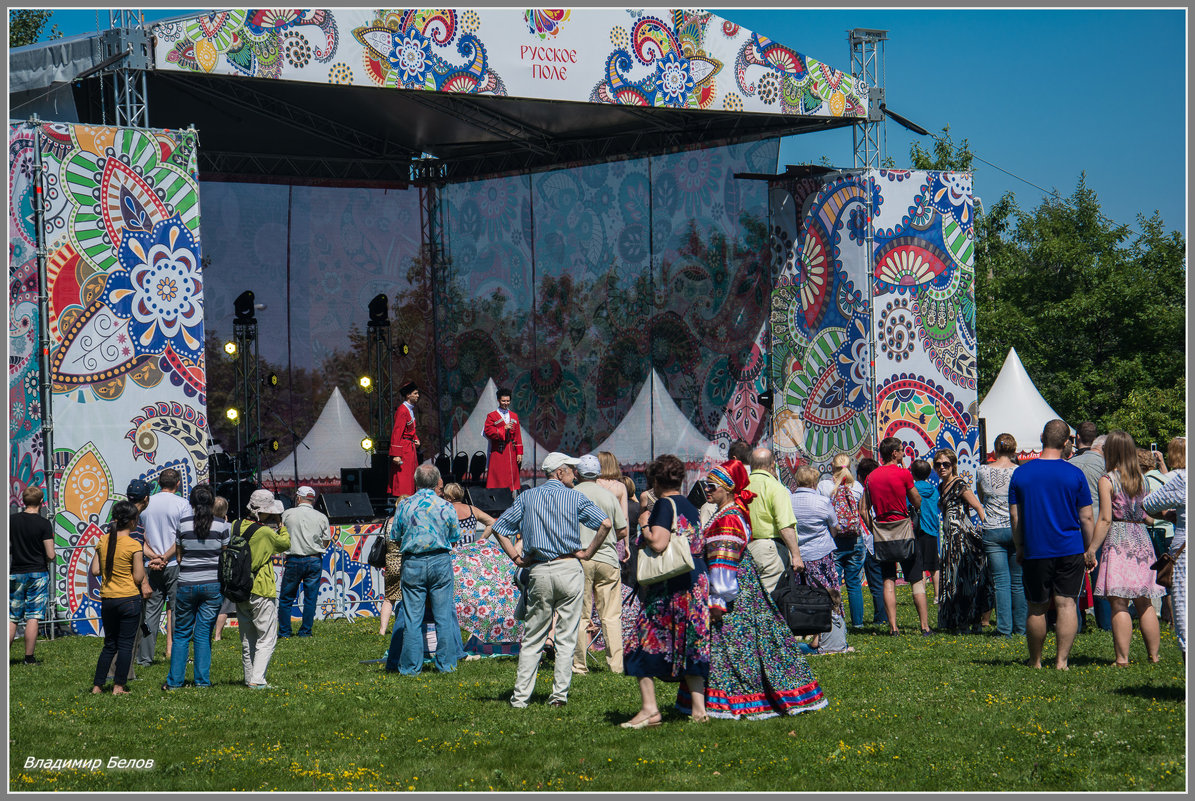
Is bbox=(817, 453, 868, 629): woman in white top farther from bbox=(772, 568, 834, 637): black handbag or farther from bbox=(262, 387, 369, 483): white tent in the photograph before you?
bbox=(262, 387, 369, 483): white tent

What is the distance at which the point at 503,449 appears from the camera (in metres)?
16.2

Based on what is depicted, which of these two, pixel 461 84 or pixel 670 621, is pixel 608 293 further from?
pixel 670 621

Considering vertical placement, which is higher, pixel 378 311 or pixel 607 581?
pixel 378 311

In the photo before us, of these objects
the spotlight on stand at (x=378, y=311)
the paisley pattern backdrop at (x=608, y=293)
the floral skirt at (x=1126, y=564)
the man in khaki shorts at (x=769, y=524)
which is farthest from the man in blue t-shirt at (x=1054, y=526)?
the spotlight on stand at (x=378, y=311)

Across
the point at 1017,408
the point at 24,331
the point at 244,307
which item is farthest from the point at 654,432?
the point at 24,331

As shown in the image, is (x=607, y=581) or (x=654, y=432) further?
(x=654, y=432)

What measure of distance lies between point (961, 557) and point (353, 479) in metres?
9.68

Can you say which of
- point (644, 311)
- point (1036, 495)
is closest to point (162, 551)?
point (1036, 495)

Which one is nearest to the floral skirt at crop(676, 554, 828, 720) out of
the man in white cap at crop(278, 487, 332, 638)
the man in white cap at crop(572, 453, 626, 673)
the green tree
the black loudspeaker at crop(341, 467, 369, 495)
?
the man in white cap at crop(572, 453, 626, 673)

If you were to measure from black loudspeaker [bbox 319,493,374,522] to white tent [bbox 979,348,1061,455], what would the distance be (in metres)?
11.1

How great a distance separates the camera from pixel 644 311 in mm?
17781

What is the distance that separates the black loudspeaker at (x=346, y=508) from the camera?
535 inches

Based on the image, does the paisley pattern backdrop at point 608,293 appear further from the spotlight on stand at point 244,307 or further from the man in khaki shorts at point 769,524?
the man in khaki shorts at point 769,524

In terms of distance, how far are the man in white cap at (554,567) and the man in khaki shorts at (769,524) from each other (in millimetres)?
975
